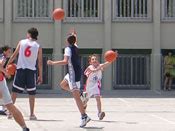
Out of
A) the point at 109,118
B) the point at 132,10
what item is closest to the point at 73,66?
the point at 109,118

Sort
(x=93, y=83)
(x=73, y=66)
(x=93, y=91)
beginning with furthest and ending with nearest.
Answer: (x=93, y=83) < (x=93, y=91) < (x=73, y=66)

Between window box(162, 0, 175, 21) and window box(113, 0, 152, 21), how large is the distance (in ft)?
2.21

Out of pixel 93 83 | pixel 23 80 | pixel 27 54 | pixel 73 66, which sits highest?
pixel 27 54

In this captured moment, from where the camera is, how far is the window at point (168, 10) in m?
29.0

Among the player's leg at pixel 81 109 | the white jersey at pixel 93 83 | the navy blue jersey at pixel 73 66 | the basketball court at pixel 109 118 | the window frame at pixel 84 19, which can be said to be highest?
the window frame at pixel 84 19

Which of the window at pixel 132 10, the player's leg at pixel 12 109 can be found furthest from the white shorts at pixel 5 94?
the window at pixel 132 10

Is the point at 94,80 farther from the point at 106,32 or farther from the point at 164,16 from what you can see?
the point at 164,16

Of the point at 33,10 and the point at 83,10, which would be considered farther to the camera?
the point at 83,10

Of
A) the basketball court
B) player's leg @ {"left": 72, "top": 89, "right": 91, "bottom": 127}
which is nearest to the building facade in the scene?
the basketball court

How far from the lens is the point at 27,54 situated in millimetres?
13750

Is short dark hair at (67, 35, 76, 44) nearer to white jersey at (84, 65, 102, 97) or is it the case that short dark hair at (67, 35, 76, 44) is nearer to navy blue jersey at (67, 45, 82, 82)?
navy blue jersey at (67, 45, 82, 82)

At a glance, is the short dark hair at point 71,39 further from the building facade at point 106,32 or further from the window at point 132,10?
the window at point 132,10

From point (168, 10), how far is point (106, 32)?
3293 millimetres

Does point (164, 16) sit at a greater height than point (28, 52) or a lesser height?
greater
